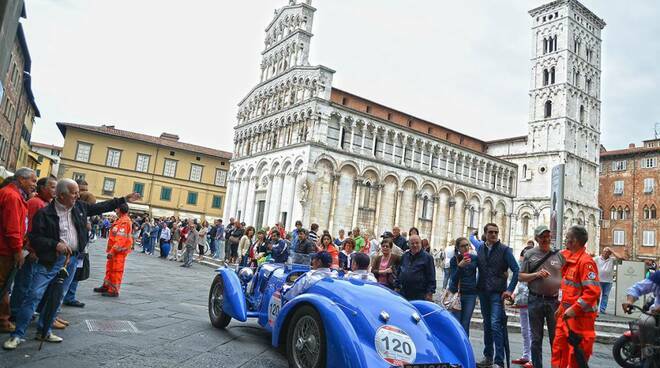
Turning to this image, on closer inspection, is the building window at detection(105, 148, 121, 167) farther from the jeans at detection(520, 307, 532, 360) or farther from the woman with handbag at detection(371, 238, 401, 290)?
the jeans at detection(520, 307, 532, 360)

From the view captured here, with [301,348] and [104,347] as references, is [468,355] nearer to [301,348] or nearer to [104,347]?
[301,348]

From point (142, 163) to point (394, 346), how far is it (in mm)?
44740

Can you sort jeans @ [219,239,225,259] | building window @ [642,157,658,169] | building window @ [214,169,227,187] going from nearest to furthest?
jeans @ [219,239,225,259]
building window @ [642,157,658,169]
building window @ [214,169,227,187]

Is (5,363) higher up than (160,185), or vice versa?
(160,185)

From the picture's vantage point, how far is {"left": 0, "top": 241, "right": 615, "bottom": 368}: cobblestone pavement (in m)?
4.12

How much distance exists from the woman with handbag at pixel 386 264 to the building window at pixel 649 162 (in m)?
45.7

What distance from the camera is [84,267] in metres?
6.22


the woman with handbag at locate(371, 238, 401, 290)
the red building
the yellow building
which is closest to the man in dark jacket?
the woman with handbag at locate(371, 238, 401, 290)

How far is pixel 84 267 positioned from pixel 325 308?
4257 mm

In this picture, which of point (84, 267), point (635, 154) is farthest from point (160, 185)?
point (635, 154)

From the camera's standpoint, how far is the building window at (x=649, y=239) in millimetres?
40688

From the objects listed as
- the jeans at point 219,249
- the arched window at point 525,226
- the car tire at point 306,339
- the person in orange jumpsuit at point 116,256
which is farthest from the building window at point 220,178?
the car tire at point 306,339

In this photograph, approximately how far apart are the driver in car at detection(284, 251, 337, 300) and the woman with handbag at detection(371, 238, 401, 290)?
6.31 feet

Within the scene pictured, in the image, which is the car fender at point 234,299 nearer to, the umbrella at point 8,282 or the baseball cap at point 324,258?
the baseball cap at point 324,258
